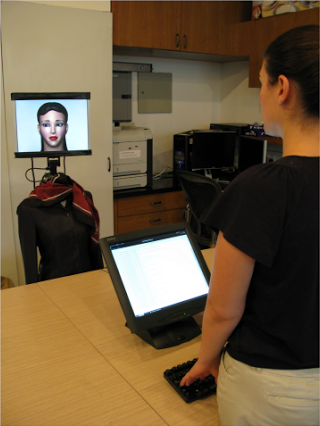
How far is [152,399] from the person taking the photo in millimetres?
1052

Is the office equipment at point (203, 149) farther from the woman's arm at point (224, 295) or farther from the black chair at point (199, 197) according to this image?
the woman's arm at point (224, 295)

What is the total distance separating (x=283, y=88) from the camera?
76 cm

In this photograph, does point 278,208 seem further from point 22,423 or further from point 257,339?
point 22,423

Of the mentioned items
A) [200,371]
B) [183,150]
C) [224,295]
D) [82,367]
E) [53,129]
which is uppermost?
[53,129]

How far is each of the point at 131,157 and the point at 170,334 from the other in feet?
7.38

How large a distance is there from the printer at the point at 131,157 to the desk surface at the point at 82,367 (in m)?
1.83

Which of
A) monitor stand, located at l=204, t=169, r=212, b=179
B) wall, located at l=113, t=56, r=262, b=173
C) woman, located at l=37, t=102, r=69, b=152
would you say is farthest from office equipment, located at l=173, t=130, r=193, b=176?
woman, located at l=37, t=102, r=69, b=152

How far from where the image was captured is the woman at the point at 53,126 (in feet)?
9.53

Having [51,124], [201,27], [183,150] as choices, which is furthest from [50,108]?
[201,27]

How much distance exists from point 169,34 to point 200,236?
172 centimetres

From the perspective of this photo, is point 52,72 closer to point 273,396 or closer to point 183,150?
point 183,150

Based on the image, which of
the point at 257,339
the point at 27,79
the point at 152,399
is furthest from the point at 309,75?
A: the point at 27,79

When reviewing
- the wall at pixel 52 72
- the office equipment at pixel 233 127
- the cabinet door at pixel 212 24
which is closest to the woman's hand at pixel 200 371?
the wall at pixel 52 72

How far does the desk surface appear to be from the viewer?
100 cm
